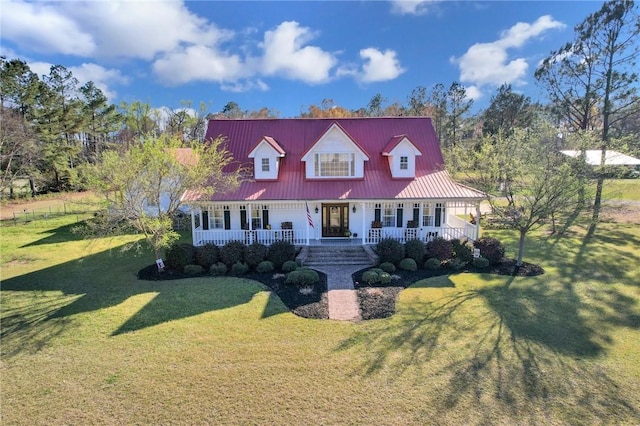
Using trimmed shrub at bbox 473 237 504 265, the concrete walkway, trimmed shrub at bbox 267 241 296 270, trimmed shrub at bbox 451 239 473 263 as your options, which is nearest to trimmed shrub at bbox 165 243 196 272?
trimmed shrub at bbox 267 241 296 270

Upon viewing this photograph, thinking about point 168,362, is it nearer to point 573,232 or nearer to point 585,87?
point 573,232

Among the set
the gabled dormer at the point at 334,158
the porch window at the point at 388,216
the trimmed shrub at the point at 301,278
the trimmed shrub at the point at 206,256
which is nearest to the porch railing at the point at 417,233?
the porch window at the point at 388,216

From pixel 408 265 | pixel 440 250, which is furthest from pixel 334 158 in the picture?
pixel 440 250

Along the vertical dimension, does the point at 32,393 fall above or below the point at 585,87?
below

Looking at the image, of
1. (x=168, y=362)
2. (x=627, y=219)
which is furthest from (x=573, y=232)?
(x=168, y=362)

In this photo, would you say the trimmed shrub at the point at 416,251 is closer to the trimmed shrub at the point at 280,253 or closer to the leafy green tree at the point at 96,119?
the trimmed shrub at the point at 280,253

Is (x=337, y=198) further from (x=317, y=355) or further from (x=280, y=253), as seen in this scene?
(x=317, y=355)

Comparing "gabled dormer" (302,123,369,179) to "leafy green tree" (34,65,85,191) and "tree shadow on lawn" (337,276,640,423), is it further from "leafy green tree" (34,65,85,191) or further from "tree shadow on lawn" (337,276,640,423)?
"leafy green tree" (34,65,85,191)
